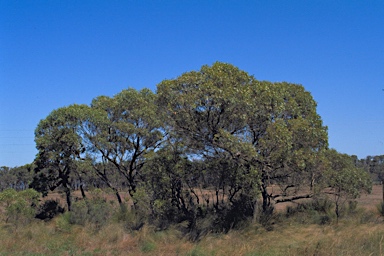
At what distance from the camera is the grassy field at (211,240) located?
376 inches

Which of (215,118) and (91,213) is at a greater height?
(215,118)

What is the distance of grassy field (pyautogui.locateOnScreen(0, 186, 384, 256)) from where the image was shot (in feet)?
31.3

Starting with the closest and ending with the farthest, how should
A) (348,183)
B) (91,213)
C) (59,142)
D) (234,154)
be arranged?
1. (234,154)
2. (348,183)
3. (91,213)
4. (59,142)

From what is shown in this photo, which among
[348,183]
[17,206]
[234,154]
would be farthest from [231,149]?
[17,206]

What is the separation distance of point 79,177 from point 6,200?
19.2ft

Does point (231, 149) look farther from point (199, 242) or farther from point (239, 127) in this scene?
point (199, 242)

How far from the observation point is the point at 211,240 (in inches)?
493

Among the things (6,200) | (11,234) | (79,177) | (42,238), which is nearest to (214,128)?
(42,238)

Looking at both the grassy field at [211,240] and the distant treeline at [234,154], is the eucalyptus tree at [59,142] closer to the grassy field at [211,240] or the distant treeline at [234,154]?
the grassy field at [211,240]

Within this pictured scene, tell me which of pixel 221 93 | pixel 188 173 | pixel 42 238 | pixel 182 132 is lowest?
pixel 42 238

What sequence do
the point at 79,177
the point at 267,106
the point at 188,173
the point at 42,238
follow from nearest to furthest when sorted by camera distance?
the point at 42,238
the point at 267,106
the point at 188,173
the point at 79,177

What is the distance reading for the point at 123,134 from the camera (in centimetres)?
2308

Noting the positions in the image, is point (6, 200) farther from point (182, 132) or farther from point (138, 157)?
point (182, 132)

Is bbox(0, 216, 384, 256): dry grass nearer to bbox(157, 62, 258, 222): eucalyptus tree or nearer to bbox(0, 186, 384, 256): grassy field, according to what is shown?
bbox(0, 186, 384, 256): grassy field
